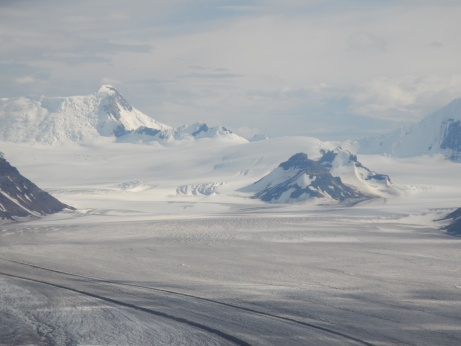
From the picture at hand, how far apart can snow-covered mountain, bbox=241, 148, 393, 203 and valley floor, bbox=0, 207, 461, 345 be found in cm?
6319

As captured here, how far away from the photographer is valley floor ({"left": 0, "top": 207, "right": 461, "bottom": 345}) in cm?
3853

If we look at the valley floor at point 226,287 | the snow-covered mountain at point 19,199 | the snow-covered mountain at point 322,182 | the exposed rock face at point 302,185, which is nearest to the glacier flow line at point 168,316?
the valley floor at point 226,287

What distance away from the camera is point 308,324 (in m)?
40.2

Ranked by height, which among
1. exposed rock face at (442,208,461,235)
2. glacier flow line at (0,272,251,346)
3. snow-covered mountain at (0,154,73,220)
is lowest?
glacier flow line at (0,272,251,346)

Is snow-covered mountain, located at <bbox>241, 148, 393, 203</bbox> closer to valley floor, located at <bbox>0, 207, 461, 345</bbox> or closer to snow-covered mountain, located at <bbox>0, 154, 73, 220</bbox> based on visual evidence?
snow-covered mountain, located at <bbox>0, 154, 73, 220</bbox>

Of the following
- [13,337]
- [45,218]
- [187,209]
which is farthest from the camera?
[187,209]

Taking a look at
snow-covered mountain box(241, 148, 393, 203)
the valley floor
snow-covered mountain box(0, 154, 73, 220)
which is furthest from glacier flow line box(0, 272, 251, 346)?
snow-covered mountain box(241, 148, 393, 203)

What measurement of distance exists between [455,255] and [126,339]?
139 ft

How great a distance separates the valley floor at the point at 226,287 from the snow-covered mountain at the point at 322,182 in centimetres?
6319

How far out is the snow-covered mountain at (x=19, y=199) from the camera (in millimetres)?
106669

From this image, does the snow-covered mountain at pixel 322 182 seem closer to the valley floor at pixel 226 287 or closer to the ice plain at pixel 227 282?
the ice plain at pixel 227 282

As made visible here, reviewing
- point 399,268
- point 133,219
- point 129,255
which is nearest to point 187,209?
point 133,219

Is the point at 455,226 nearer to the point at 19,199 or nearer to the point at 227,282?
the point at 227,282

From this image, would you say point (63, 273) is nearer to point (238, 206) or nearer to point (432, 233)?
point (432, 233)
